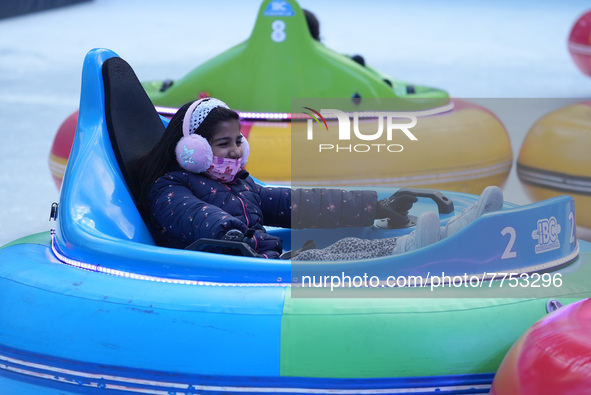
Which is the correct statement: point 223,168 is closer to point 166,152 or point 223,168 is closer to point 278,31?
point 166,152

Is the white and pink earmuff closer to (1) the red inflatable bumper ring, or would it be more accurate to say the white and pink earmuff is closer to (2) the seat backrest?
(2) the seat backrest

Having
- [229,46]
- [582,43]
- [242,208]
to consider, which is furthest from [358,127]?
[229,46]

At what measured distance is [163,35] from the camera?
9.95 meters

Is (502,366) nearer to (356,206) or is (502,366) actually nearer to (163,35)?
(356,206)

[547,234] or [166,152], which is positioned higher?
[166,152]

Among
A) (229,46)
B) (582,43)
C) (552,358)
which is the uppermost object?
(552,358)

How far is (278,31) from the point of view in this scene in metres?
3.61

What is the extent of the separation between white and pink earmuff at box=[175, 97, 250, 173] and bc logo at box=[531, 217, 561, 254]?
0.71 metres

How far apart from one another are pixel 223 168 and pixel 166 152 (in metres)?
0.14

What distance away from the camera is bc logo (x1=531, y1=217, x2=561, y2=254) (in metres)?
1.94

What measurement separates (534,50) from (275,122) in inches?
237

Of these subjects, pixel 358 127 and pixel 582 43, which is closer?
pixel 358 127

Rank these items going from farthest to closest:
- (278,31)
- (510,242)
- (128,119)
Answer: (278,31)
(128,119)
(510,242)

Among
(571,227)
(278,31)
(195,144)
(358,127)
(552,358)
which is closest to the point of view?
(552,358)
